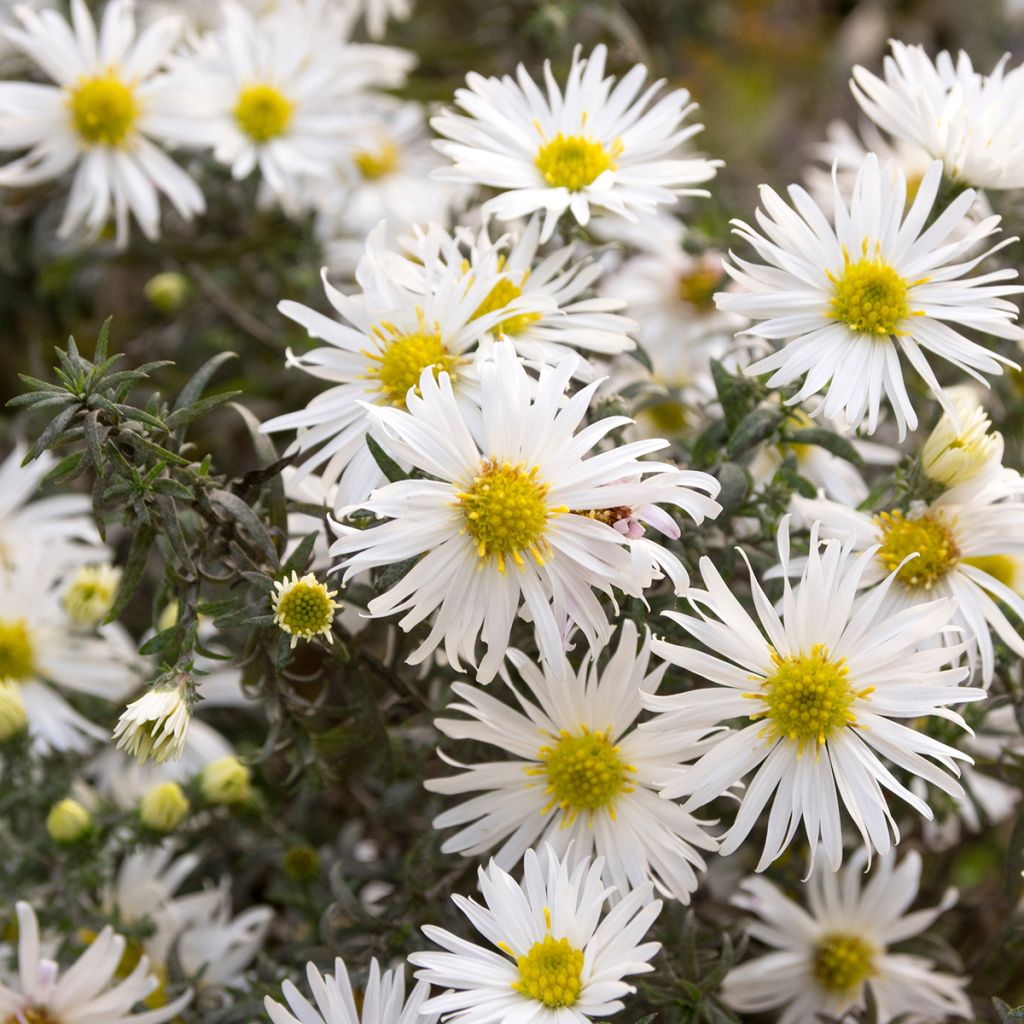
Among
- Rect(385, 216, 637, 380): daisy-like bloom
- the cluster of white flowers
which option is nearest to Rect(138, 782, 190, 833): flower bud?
the cluster of white flowers

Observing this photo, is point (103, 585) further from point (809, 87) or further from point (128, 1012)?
point (809, 87)

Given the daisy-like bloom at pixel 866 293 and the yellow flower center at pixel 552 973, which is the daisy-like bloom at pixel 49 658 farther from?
the daisy-like bloom at pixel 866 293

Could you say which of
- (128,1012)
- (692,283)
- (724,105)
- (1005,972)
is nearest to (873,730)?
(1005,972)

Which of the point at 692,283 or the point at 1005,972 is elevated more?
the point at 692,283

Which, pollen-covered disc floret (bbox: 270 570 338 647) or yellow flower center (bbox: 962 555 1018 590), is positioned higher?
yellow flower center (bbox: 962 555 1018 590)

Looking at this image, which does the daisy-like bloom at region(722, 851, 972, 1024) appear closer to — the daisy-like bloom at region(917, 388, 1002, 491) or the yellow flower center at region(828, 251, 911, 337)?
the daisy-like bloom at region(917, 388, 1002, 491)

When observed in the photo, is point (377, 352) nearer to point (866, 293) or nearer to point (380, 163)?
point (866, 293)
